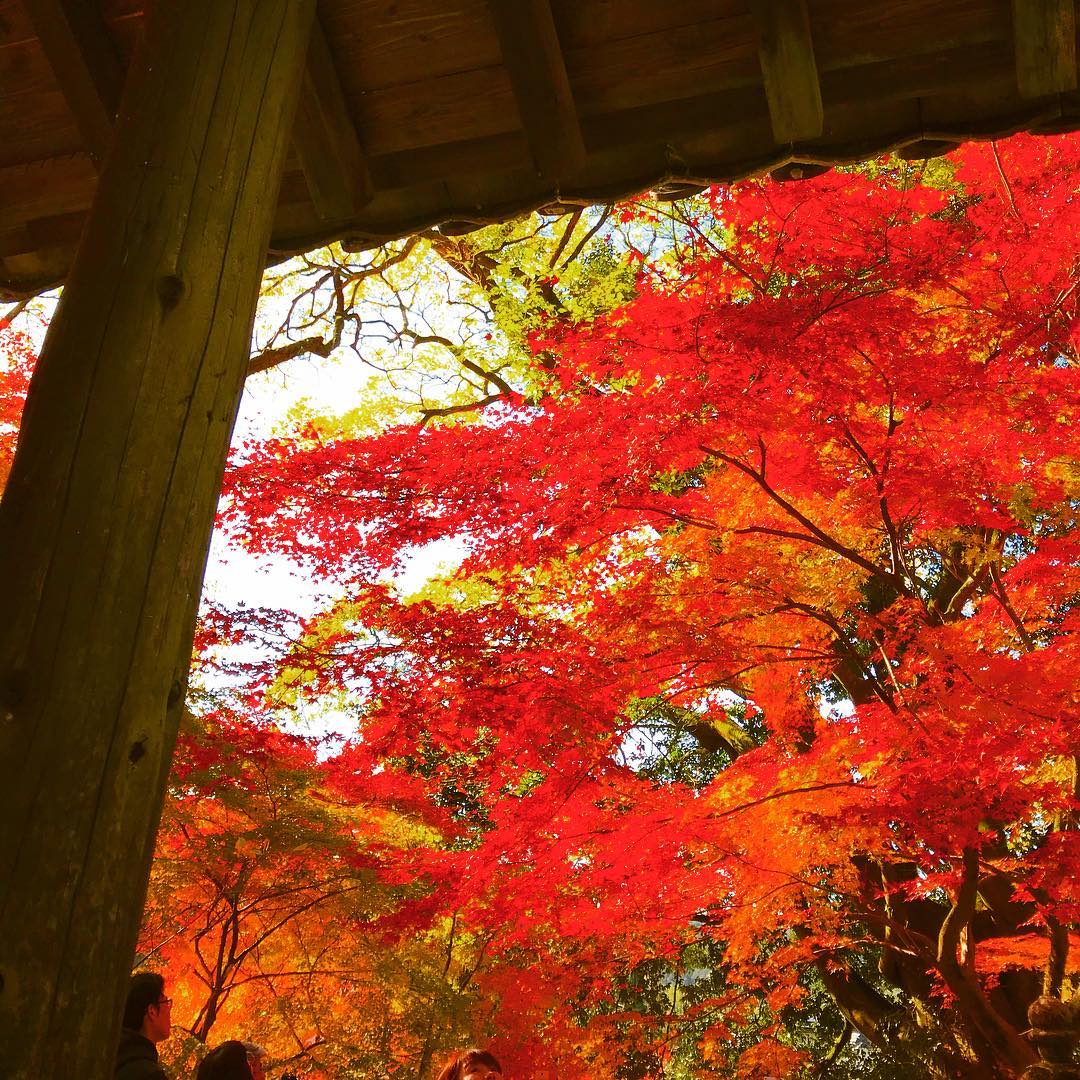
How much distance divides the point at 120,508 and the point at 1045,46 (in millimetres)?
2296

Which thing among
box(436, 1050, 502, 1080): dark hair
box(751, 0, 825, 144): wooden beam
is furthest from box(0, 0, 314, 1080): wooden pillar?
box(436, 1050, 502, 1080): dark hair

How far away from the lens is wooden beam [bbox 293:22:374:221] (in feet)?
7.64

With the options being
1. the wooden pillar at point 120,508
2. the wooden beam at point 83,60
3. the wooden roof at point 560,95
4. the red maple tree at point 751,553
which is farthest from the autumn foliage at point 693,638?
the wooden pillar at point 120,508

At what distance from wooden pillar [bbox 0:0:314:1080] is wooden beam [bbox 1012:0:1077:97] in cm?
174

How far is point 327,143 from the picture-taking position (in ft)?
7.94

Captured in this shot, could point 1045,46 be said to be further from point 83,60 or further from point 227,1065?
point 227,1065

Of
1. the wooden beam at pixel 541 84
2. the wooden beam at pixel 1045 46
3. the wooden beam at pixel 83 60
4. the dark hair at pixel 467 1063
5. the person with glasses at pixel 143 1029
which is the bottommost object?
the dark hair at pixel 467 1063

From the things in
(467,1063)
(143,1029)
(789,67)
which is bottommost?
(467,1063)

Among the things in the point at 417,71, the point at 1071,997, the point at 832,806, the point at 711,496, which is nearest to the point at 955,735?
A: the point at 832,806

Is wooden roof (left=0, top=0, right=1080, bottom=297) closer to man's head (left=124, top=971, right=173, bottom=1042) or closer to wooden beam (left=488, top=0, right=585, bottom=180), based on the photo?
wooden beam (left=488, top=0, right=585, bottom=180)

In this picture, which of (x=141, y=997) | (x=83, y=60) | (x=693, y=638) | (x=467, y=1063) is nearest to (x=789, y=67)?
(x=83, y=60)

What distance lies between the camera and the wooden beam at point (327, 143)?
233cm

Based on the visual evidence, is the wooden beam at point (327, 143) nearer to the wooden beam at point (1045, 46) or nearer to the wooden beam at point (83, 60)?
the wooden beam at point (83, 60)

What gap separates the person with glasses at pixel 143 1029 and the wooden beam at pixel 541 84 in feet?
8.33
